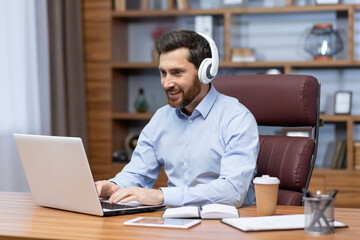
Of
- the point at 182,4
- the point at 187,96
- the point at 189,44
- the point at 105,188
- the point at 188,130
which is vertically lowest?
the point at 105,188

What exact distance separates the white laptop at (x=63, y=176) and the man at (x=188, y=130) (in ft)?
0.77

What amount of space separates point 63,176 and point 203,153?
0.58 metres

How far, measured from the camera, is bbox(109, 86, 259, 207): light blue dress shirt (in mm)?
1709

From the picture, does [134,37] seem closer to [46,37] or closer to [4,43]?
[46,37]

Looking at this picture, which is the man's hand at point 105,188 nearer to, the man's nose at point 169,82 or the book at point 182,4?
the man's nose at point 169,82

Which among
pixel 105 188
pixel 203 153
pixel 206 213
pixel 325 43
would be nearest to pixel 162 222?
pixel 206 213

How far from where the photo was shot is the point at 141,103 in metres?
4.38

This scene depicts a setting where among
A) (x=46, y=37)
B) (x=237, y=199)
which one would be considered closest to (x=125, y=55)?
(x=46, y=37)

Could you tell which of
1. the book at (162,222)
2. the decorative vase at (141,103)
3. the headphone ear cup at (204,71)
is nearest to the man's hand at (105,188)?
the book at (162,222)

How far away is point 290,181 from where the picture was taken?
2.08 metres

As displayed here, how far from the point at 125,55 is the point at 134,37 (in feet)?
0.58

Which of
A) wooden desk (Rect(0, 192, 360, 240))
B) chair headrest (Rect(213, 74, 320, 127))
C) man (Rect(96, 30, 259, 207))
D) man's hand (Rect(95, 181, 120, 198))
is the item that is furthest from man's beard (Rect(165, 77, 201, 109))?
wooden desk (Rect(0, 192, 360, 240))

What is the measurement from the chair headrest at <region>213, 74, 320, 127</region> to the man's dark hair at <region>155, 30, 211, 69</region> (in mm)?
287

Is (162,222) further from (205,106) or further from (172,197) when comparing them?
(205,106)
